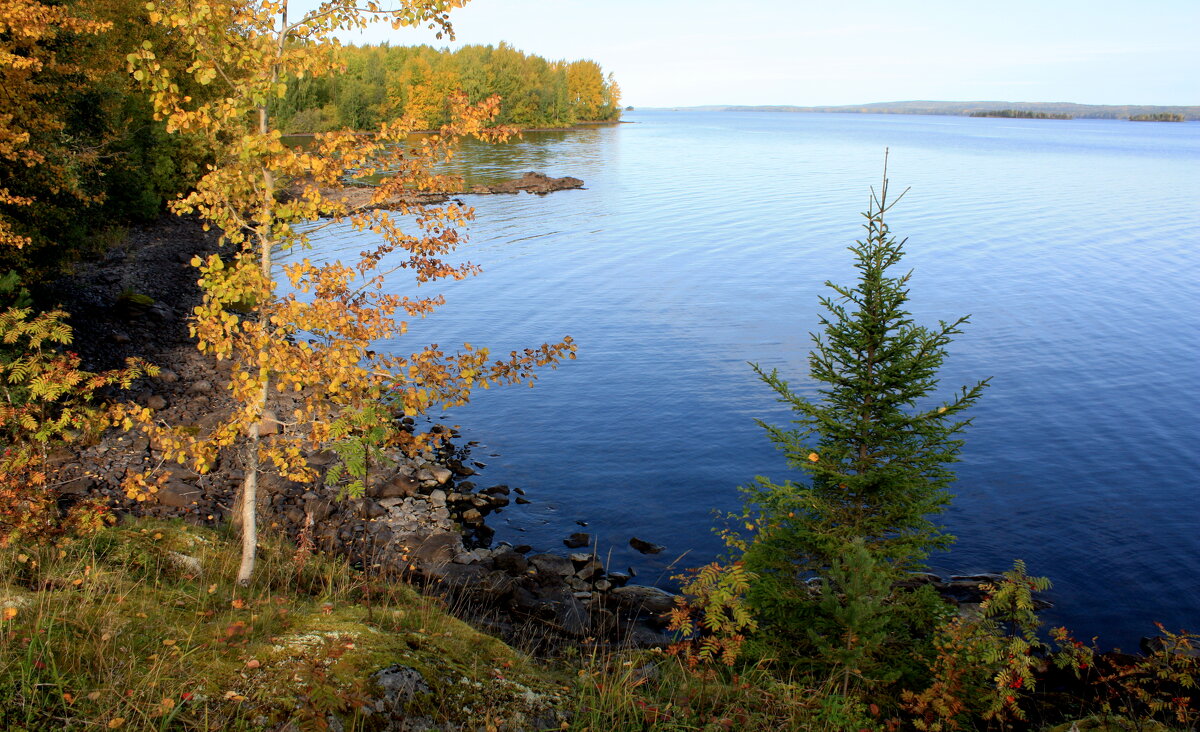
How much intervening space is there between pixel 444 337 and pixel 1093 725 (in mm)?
22730

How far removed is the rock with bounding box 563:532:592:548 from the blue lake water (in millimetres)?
244

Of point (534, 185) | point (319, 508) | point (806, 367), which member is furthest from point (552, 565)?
point (534, 185)

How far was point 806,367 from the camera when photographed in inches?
925

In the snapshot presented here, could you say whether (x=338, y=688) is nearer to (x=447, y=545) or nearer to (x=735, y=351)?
(x=447, y=545)

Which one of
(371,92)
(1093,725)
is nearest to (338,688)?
(1093,725)

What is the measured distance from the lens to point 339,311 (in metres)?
6.61

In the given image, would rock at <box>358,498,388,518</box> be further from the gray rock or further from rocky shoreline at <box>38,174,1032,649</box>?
the gray rock

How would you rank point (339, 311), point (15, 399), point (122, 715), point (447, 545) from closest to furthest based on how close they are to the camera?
point (122, 715) → point (339, 311) → point (15, 399) → point (447, 545)

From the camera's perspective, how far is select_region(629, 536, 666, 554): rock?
48.9 ft

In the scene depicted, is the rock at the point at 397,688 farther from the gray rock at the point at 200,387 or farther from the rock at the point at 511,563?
the gray rock at the point at 200,387

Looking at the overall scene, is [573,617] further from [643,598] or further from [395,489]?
[395,489]

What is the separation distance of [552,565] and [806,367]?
12.6 meters

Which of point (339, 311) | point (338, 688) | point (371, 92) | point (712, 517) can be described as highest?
point (371, 92)

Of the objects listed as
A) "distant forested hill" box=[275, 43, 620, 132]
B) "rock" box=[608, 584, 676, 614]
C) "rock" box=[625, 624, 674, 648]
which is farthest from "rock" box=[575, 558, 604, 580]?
"distant forested hill" box=[275, 43, 620, 132]
